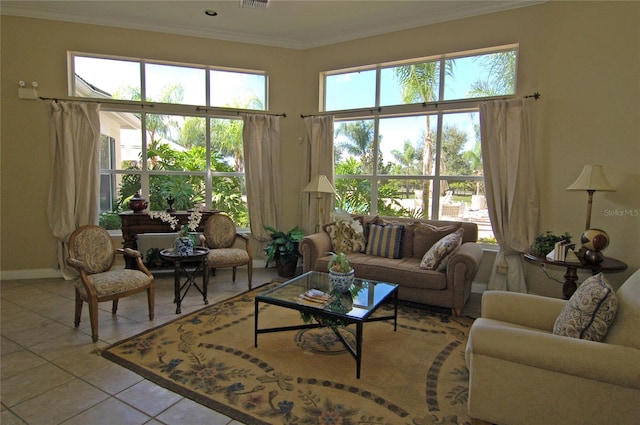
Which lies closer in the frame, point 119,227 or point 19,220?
point 19,220

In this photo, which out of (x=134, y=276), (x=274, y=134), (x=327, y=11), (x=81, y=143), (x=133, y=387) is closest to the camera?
(x=133, y=387)

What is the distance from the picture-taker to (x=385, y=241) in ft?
13.8

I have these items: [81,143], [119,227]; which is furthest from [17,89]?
[119,227]

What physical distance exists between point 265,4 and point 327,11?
0.88 metres

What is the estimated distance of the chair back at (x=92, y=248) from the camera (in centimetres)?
317

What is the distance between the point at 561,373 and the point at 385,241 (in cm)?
260

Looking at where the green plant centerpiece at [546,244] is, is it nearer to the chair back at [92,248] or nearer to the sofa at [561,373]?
the sofa at [561,373]

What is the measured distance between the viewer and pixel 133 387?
224 centimetres

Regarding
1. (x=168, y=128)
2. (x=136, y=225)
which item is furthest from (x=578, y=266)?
(x=168, y=128)

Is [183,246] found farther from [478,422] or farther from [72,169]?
[478,422]

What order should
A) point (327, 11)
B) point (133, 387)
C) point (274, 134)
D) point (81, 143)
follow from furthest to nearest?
point (274, 134) → point (81, 143) → point (327, 11) → point (133, 387)

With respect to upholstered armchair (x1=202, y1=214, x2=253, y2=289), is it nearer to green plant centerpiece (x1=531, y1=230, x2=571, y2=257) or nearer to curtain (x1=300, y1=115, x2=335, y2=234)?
curtain (x1=300, y1=115, x2=335, y2=234)

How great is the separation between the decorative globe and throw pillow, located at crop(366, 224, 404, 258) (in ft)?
5.79

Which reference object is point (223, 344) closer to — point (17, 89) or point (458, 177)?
point (458, 177)
